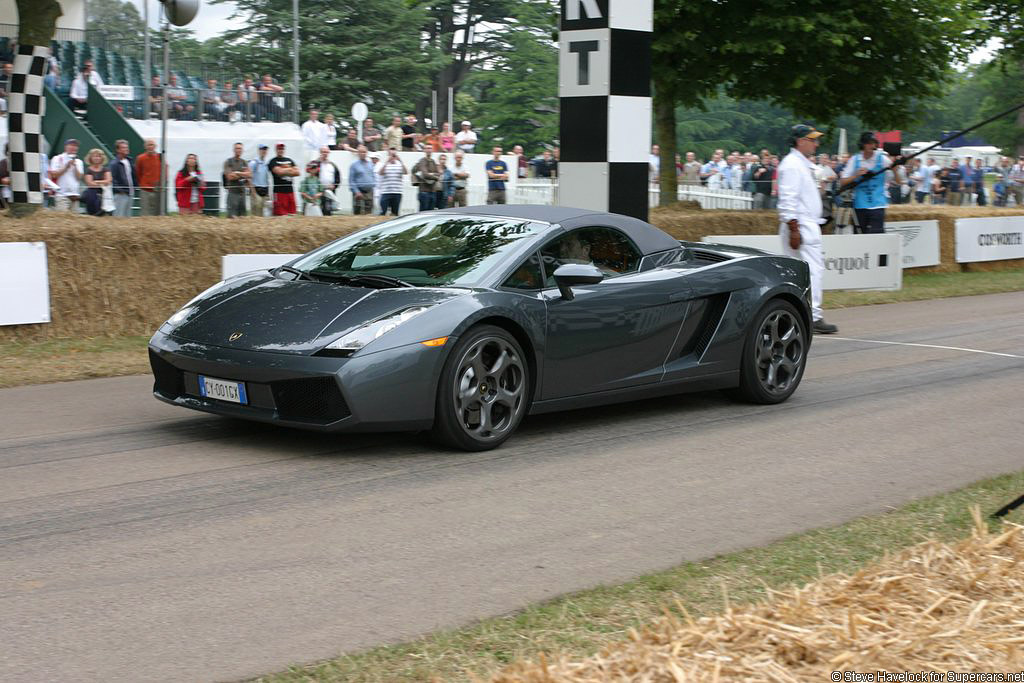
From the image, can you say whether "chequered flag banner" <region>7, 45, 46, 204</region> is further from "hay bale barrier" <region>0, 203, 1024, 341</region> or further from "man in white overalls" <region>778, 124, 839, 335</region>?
"man in white overalls" <region>778, 124, 839, 335</region>

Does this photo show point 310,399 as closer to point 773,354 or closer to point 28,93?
point 773,354

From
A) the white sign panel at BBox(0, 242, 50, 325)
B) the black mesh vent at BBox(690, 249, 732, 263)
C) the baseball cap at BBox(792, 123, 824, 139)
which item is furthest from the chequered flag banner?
the baseball cap at BBox(792, 123, 824, 139)

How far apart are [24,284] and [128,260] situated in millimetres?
978

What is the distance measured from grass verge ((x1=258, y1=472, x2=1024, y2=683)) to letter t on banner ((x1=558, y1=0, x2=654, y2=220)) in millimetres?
6684

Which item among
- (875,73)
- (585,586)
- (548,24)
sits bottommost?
(585,586)

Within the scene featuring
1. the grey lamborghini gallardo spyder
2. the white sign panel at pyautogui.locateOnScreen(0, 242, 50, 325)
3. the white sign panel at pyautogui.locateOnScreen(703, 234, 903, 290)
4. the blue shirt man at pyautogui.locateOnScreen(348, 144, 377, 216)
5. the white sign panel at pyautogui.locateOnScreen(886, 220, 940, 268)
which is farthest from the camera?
the white sign panel at pyautogui.locateOnScreen(886, 220, 940, 268)

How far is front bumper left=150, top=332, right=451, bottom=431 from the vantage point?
614 centimetres

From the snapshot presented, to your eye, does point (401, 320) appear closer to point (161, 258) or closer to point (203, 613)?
point (203, 613)

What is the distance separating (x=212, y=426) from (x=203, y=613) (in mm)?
3118

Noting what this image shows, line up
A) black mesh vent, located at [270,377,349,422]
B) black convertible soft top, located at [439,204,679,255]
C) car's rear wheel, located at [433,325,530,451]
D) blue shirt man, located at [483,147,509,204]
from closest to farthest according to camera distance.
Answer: black mesh vent, located at [270,377,349,422] < car's rear wheel, located at [433,325,530,451] < black convertible soft top, located at [439,204,679,255] < blue shirt man, located at [483,147,509,204]

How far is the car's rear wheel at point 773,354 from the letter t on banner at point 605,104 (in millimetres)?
3714

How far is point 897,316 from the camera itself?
14227 millimetres

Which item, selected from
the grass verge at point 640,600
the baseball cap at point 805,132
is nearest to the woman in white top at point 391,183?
the baseball cap at point 805,132

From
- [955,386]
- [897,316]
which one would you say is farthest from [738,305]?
[897,316]
